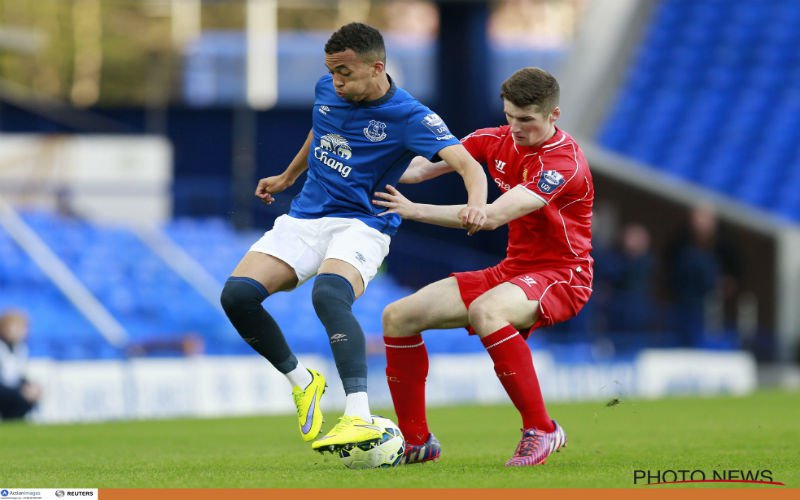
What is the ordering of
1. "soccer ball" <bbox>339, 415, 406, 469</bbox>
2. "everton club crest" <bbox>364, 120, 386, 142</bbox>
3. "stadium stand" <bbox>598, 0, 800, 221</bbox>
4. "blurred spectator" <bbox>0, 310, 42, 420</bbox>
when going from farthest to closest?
"stadium stand" <bbox>598, 0, 800, 221</bbox>
"blurred spectator" <bbox>0, 310, 42, 420</bbox>
"everton club crest" <bbox>364, 120, 386, 142</bbox>
"soccer ball" <bbox>339, 415, 406, 469</bbox>

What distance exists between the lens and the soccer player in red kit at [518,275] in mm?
7172

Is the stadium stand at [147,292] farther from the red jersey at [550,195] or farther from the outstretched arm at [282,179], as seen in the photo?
the red jersey at [550,195]

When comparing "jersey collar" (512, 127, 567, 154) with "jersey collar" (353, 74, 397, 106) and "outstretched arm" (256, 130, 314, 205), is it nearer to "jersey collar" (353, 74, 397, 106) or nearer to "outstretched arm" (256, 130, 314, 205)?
"jersey collar" (353, 74, 397, 106)

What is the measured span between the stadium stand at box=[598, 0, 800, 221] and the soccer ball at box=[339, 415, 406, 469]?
17853 mm

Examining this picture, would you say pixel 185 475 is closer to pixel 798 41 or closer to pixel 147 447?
pixel 147 447

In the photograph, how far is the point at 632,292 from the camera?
20.7 metres

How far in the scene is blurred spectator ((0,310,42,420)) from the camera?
14320 mm

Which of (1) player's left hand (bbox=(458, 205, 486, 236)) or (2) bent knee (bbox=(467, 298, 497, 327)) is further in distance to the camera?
(2) bent knee (bbox=(467, 298, 497, 327))

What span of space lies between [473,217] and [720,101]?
2052cm

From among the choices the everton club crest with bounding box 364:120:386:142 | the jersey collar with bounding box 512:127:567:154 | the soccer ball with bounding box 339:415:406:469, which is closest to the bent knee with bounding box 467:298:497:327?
the soccer ball with bounding box 339:415:406:469

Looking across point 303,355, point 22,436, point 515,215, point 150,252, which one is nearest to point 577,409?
point 303,355

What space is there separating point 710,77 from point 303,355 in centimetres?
1270

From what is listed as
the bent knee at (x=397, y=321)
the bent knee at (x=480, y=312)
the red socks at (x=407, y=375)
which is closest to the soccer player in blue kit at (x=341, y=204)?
the bent knee at (x=397, y=321)

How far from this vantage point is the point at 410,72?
94.2ft
